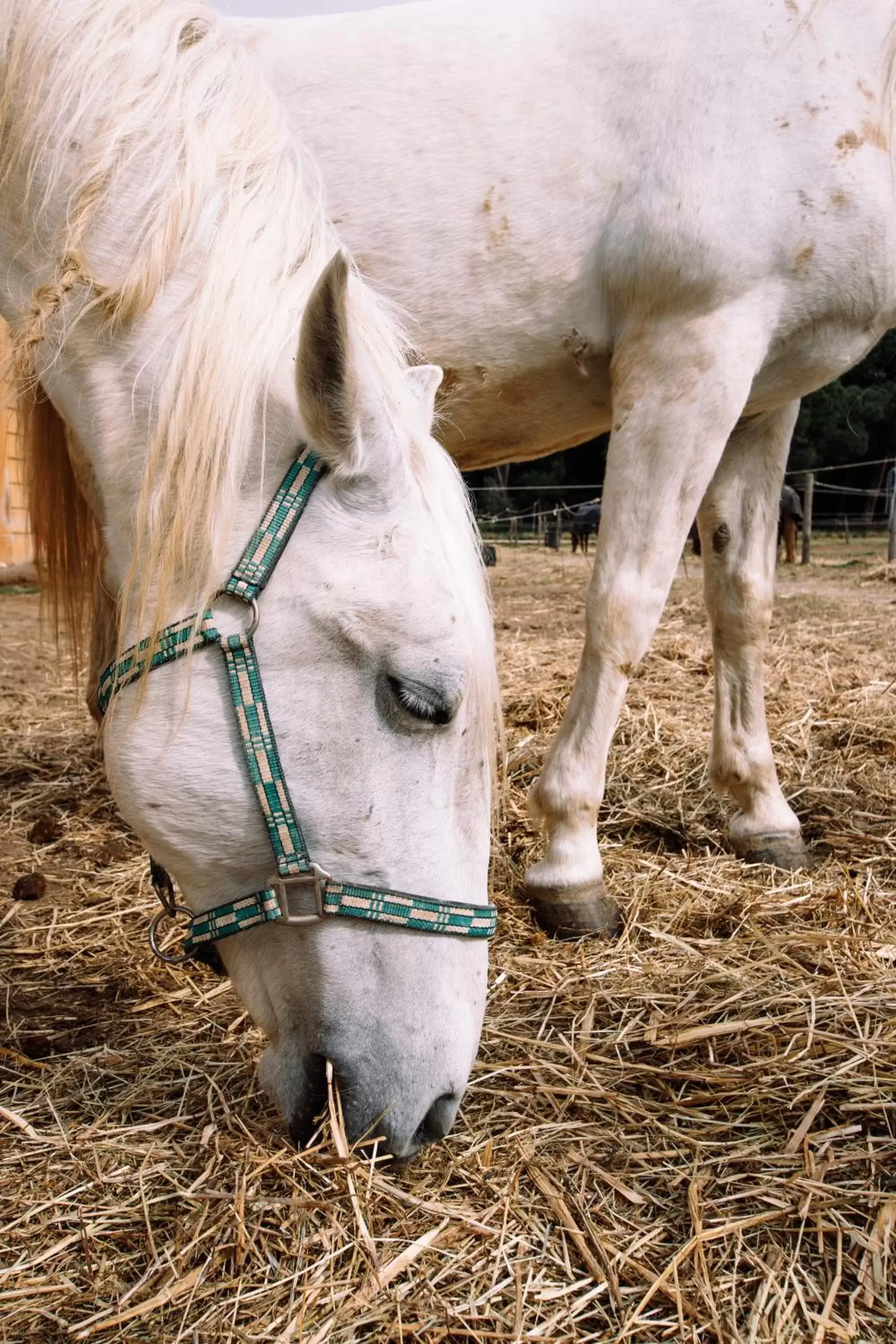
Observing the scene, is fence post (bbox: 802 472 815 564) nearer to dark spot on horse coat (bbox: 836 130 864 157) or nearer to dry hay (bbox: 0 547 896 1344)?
dry hay (bbox: 0 547 896 1344)

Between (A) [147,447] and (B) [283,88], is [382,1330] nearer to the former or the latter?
(A) [147,447]

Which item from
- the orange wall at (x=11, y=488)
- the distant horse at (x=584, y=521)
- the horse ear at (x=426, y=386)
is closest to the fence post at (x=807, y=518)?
the distant horse at (x=584, y=521)

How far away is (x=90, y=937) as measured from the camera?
8.03ft

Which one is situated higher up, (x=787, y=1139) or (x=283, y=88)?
(x=283, y=88)

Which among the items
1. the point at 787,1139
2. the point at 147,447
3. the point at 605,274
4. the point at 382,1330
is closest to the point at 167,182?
the point at 147,447

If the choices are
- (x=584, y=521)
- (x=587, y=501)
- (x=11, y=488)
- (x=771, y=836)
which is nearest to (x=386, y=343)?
(x=771, y=836)

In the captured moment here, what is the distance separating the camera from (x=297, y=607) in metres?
1.38

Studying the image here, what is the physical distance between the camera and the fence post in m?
15.9

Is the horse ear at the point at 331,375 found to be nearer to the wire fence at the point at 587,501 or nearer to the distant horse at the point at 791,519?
the distant horse at the point at 791,519

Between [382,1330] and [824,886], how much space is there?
1838 mm

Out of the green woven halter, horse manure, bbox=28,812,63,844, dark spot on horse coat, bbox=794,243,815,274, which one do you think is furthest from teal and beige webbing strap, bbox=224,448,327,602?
horse manure, bbox=28,812,63,844

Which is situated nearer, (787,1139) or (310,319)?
(310,319)

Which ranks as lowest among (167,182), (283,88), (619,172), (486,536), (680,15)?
(486,536)

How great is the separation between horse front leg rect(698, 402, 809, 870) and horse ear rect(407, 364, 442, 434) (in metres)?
1.63
